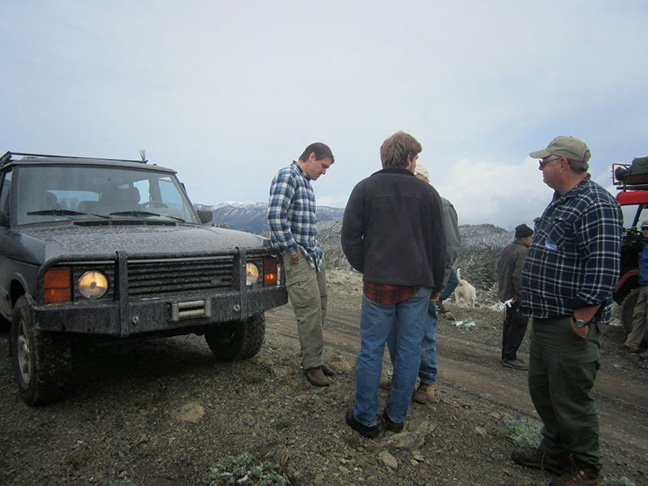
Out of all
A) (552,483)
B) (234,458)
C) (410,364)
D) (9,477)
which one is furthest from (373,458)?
(9,477)

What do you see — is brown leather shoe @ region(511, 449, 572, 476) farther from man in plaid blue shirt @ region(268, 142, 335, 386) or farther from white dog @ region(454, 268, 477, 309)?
white dog @ region(454, 268, 477, 309)

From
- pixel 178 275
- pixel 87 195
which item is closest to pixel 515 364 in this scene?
pixel 178 275

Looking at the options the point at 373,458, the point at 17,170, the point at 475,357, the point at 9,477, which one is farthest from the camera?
the point at 475,357

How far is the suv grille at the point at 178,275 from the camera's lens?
329 centimetres

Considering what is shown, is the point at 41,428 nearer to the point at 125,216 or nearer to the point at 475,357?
the point at 125,216

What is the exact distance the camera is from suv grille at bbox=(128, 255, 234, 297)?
10.8ft

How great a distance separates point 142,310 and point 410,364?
6.81 feet

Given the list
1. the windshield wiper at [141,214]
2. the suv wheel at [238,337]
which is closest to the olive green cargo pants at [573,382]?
the suv wheel at [238,337]

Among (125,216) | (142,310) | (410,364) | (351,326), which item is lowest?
(351,326)

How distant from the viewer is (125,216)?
426 centimetres

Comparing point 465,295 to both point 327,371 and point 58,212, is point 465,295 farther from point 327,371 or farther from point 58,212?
point 58,212

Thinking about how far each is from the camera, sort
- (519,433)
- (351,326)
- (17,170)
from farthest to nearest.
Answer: (351,326), (17,170), (519,433)

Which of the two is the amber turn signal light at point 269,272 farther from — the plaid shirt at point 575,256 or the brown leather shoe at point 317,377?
the plaid shirt at point 575,256

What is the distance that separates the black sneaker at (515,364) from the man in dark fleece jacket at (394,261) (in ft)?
11.2
